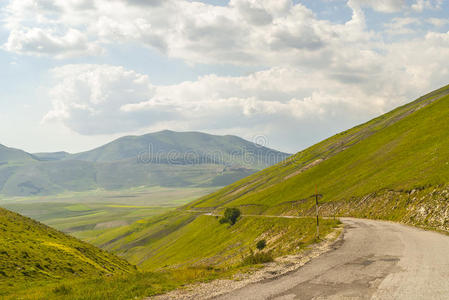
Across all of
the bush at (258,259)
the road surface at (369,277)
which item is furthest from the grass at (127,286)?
the road surface at (369,277)

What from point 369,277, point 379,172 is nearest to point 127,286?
point 369,277

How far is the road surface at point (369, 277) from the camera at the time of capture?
1305 cm

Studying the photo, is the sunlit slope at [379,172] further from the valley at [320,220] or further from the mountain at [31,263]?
the mountain at [31,263]

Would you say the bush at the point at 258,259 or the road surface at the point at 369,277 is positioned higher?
the road surface at the point at 369,277

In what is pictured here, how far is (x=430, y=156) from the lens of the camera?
190 ft

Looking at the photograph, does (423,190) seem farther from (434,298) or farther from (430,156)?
(434,298)

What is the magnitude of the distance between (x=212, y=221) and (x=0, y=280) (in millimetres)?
103723

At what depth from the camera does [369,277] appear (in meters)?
15.2

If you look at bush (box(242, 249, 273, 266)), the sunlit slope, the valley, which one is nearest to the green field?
the valley

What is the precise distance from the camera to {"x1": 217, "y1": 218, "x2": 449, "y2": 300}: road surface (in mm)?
13047

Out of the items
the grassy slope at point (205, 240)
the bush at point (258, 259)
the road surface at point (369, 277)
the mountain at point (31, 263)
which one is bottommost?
the grassy slope at point (205, 240)

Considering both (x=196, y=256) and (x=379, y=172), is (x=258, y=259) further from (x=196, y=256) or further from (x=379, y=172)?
(x=196, y=256)

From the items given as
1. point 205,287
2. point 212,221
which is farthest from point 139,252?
point 205,287

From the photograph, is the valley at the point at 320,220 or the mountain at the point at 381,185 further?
the mountain at the point at 381,185
